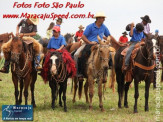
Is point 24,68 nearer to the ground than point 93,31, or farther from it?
nearer to the ground

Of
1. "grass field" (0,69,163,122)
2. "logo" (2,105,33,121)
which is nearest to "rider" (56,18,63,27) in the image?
"grass field" (0,69,163,122)

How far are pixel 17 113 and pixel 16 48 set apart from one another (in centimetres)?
192

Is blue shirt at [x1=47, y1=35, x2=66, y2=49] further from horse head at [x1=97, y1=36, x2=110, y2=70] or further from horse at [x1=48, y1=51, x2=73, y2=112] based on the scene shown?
horse head at [x1=97, y1=36, x2=110, y2=70]

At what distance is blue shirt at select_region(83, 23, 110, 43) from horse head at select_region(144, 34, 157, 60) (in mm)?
1759

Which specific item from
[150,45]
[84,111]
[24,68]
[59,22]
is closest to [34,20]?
[24,68]

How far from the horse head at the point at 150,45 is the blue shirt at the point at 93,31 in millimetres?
1759

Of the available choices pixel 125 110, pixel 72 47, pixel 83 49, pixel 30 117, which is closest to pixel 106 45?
pixel 83 49

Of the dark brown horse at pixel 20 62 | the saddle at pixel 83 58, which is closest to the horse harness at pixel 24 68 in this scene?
the dark brown horse at pixel 20 62

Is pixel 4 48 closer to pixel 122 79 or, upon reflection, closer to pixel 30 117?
pixel 30 117

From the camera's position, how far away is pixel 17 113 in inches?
380

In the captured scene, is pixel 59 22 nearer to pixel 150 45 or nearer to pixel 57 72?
pixel 57 72

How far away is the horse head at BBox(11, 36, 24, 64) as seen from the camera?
10.1m

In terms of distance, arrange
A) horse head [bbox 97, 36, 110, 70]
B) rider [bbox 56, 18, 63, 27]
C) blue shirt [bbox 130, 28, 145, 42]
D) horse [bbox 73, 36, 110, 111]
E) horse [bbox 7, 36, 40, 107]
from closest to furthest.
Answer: horse [bbox 7, 36, 40, 107], horse head [bbox 97, 36, 110, 70], horse [bbox 73, 36, 110, 111], blue shirt [bbox 130, 28, 145, 42], rider [bbox 56, 18, 63, 27]

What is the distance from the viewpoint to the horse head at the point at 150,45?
10219mm
